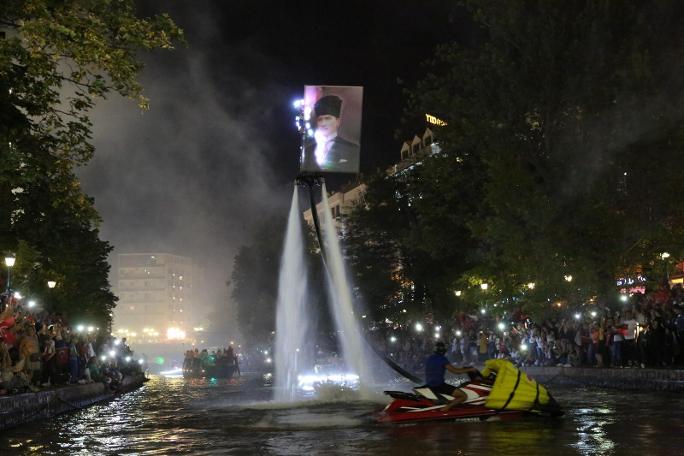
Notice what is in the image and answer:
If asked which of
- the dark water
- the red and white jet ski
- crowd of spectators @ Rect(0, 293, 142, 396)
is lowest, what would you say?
the dark water

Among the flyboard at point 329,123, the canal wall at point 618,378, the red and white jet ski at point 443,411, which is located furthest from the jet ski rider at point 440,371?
the canal wall at point 618,378

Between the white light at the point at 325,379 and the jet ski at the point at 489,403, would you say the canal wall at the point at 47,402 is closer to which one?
the white light at the point at 325,379

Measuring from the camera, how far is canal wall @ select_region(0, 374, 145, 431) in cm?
1833

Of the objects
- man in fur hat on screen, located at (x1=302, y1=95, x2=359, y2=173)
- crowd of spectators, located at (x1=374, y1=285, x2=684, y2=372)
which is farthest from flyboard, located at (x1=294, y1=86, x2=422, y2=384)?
crowd of spectators, located at (x1=374, y1=285, x2=684, y2=372)

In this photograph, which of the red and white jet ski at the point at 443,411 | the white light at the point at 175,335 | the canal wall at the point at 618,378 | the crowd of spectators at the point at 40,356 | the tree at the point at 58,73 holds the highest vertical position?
the white light at the point at 175,335

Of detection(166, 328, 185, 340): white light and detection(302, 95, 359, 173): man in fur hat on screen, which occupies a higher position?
detection(166, 328, 185, 340): white light

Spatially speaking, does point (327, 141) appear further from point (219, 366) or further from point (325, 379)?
point (219, 366)

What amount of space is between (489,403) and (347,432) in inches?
127

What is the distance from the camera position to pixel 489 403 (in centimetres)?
1631

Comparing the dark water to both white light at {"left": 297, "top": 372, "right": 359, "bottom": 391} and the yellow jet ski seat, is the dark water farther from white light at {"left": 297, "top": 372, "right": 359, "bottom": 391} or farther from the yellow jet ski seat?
white light at {"left": 297, "top": 372, "right": 359, "bottom": 391}

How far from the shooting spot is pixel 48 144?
1831 cm

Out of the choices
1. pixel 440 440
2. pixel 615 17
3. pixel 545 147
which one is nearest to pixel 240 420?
pixel 440 440

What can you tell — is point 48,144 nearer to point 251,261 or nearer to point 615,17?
point 615,17

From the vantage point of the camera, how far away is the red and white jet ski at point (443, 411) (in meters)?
16.3
